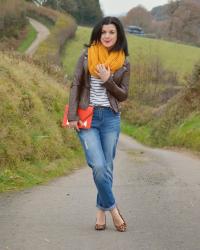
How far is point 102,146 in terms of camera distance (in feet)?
20.4

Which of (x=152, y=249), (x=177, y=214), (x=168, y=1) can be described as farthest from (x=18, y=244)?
(x=168, y=1)

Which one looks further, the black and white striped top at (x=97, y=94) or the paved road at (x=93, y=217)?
the black and white striped top at (x=97, y=94)

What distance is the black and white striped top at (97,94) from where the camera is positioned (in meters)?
6.14

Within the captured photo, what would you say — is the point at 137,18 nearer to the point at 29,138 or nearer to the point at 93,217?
the point at 29,138

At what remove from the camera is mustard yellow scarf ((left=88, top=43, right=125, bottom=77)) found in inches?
239

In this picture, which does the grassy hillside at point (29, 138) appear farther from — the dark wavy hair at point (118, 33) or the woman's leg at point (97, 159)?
the dark wavy hair at point (118, 33)

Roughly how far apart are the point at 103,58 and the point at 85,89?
368 millimetres

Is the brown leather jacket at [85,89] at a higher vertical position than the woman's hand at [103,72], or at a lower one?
lower

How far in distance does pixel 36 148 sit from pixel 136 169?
2.76 meters

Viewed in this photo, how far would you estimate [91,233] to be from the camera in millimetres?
6277

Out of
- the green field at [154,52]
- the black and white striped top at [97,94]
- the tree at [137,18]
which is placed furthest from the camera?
the tree at [137,18]

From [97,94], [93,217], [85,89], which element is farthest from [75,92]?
[93,217]

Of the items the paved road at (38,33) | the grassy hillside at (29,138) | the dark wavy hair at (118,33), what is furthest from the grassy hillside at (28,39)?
the dark wavy hair at (118,33)

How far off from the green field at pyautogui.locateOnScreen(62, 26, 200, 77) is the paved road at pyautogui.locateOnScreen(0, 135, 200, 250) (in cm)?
4620
